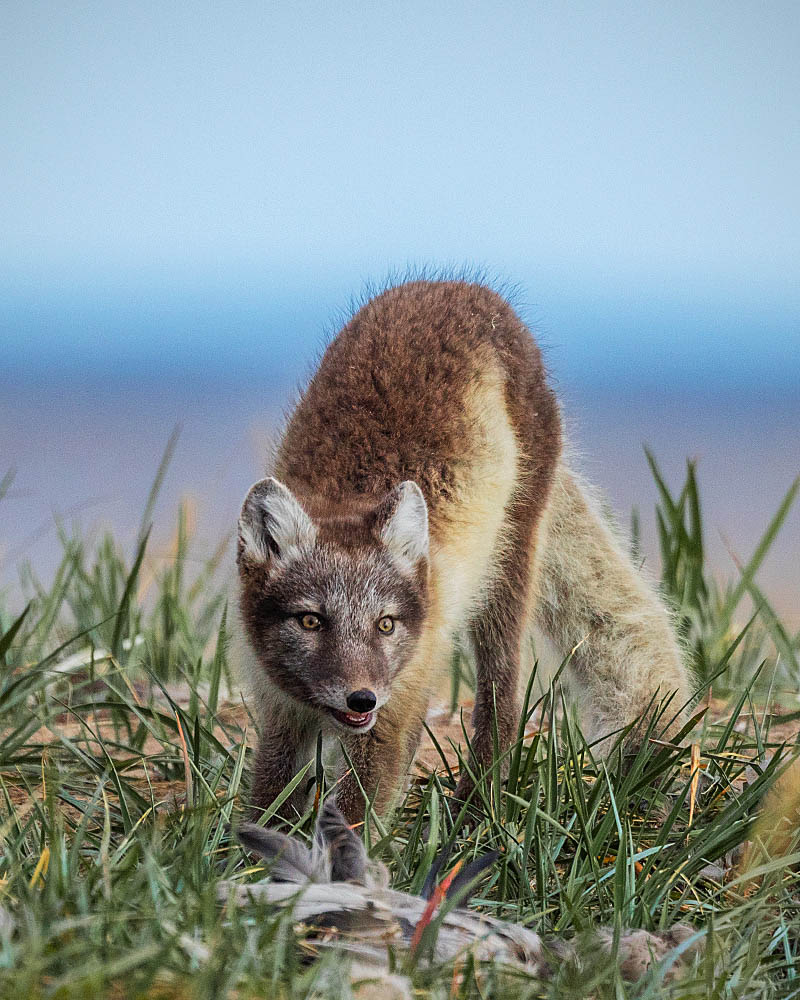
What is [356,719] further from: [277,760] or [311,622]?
[277,760]

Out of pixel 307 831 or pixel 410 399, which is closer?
pixel 307 831

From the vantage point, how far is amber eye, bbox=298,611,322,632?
320 cm

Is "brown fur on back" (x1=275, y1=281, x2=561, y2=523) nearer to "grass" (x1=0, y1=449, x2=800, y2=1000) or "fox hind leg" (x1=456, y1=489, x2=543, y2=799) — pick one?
"fox hind leg" (x1=456, y1=489, x2=543, y2=799)

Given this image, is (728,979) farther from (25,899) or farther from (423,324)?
(423,324)

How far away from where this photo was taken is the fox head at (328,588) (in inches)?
124

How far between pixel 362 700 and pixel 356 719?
10cm

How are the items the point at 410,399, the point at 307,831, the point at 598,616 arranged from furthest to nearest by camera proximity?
the point at 598,616
the point at 410,399
the point at 307,831

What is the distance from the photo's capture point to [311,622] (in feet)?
10.5

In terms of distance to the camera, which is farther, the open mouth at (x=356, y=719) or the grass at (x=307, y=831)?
the open mouth at (x=356, y=719)

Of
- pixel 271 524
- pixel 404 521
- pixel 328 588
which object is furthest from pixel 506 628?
pixel 271 524

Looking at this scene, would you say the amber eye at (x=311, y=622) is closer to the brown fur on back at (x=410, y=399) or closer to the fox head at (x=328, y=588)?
the fox head at (x=328, y=588)

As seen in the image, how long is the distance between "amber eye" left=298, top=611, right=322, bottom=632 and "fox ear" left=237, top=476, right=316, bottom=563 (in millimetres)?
203

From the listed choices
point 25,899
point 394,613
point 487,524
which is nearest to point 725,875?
point 394,613

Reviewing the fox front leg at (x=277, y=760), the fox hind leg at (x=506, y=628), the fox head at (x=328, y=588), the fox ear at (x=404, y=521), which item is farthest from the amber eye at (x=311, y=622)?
the fox hind leg at (x=506, y=628)
